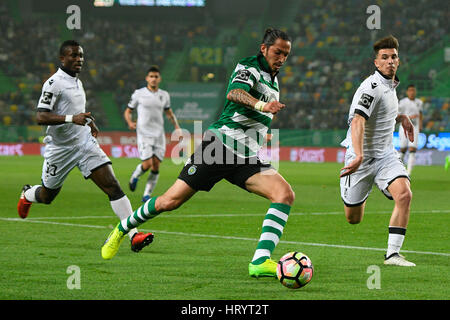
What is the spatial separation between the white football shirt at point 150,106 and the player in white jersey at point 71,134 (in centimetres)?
749

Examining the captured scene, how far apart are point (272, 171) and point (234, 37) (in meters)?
38.7

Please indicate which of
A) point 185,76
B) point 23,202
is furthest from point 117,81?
point 23,202

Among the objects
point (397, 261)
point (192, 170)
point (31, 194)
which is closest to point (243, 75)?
point (192, 170)

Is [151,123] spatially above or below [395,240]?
above

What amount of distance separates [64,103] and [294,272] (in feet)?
Result: 14.6

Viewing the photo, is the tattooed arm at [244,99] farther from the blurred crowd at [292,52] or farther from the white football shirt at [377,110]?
the blurred crowd at [292,52]

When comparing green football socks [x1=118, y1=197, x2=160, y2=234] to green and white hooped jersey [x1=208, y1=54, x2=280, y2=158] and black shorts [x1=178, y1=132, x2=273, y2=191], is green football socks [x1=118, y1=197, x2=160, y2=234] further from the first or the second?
green and white hooped jersey [x1=208, y1=54, x2=280, y2=158]

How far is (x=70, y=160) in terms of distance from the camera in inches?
414

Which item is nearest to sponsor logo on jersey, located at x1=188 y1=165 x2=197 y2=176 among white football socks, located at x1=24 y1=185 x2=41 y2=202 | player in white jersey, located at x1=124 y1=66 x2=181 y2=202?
white football socks, located at x1=24 y1=185 x2=41 y2=202

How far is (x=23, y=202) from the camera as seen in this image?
1219cm

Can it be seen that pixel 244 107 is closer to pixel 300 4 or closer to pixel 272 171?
pixel 272 171

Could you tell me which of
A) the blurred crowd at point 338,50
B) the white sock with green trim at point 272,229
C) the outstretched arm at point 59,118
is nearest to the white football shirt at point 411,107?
the blurred crowd at point 338,50

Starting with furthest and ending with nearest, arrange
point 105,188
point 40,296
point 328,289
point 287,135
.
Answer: point 287,135
point 105,188
point 328,289
point 40,296

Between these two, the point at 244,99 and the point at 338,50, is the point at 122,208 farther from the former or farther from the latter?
the point at 338,50
